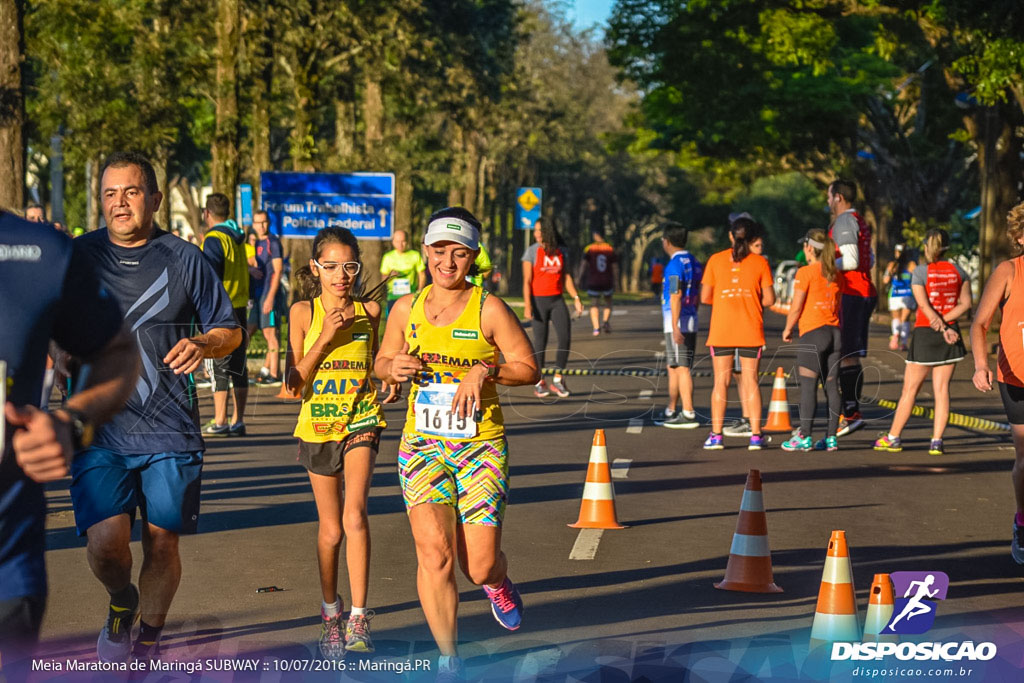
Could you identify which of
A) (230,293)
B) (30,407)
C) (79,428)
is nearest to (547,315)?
(230,293)

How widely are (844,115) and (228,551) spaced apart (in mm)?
35617

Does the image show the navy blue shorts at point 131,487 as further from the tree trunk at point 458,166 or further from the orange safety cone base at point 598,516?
the tree trunk at point 458,166

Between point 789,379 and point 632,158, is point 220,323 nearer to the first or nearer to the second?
point 789,379

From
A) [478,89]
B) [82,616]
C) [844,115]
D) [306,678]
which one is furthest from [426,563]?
[844,115]

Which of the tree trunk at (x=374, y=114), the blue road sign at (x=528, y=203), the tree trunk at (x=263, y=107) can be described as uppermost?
the tree trunk at (x=374, y=114)

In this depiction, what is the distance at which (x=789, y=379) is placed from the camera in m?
21.7

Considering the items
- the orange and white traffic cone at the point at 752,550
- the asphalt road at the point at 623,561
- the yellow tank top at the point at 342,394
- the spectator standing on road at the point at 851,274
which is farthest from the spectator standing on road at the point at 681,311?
the yellow tank top at the point at 342,394

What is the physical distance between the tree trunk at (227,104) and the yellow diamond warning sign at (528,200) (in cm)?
1178

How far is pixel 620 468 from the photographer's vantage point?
40.0 ft

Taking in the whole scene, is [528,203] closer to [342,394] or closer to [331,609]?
[342,394]

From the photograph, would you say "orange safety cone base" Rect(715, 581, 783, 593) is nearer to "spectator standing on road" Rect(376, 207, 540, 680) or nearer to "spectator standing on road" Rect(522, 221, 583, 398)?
"spectator standing on road" Rect(376, 207, 540, 680)

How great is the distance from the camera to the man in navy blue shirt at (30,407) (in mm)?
3449

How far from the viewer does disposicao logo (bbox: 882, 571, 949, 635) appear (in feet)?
20.1

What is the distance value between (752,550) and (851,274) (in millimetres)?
6931
